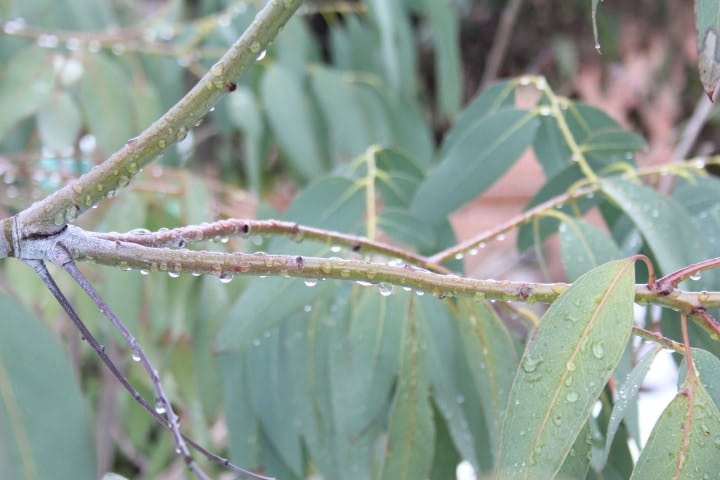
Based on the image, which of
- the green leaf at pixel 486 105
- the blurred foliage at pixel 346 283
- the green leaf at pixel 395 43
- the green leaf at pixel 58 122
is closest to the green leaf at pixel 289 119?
the blurred foliage at pixel 346 283

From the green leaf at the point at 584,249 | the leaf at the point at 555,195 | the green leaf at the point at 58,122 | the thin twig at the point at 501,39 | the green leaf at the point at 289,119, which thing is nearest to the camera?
the green leaf at the point at 584,249

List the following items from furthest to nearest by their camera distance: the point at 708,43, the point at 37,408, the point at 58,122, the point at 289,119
A: the point at 289,119 → the point at 58,122 → the point at 37,408 → the point at 708,43

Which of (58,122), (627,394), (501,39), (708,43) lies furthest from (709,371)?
(501,39)

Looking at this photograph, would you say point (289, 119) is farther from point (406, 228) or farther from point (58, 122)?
point (406, 228)

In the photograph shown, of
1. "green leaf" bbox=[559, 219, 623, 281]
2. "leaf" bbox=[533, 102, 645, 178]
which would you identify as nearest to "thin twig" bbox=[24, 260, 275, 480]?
"green leaf" bbox=[559, 219, 623, 281]

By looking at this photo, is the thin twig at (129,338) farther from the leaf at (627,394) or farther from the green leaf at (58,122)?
the green leaf at (58,122)

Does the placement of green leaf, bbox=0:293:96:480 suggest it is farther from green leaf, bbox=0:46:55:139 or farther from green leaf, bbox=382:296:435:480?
green leaf, bbox=0:46:55:139
